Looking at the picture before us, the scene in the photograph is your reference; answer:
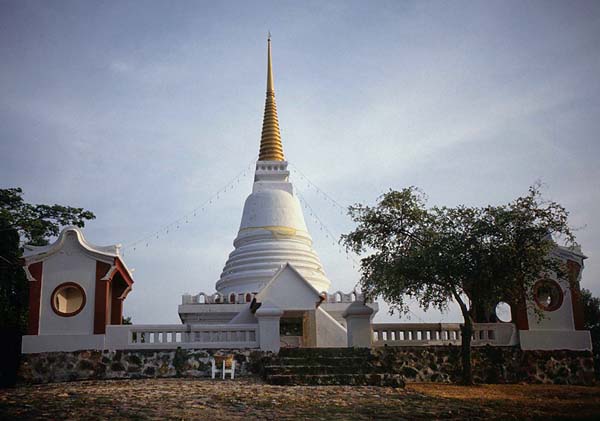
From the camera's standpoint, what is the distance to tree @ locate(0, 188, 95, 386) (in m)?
29.2

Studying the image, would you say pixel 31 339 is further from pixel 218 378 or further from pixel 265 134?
pixel 265 134

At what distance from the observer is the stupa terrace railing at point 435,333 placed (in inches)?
851

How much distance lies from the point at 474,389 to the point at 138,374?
10036 mm

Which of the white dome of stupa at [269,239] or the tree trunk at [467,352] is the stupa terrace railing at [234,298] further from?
the tree trunk at [467,352]

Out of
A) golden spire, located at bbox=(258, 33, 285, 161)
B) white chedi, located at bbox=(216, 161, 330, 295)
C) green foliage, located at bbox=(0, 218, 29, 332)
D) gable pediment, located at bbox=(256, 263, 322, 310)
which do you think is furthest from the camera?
golden spire, located at bbox=(258, 33, 285, 161)

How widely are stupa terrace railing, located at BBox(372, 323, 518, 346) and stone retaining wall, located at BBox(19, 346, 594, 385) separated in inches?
21.0

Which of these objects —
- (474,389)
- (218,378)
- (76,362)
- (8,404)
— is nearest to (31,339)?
(76,362)

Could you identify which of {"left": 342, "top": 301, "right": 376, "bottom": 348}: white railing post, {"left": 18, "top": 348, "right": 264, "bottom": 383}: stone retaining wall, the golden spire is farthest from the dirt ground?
the golden spire

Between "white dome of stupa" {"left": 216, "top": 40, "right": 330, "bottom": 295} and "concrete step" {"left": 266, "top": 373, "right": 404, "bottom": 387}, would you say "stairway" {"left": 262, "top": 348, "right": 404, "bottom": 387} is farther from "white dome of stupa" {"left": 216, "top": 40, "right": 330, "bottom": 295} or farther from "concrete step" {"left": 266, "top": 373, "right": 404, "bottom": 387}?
"white dome of stupa" {"left": 216, "top": 40, "right": 330, "bottom": 295}

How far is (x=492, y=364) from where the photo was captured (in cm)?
2112

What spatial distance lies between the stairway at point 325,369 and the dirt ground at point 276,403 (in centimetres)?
66

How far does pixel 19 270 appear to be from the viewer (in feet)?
98.8

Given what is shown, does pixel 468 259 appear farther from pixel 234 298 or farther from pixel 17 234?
pixel 17 234

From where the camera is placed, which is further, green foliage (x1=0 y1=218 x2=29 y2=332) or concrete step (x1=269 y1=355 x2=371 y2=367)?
green foliage (x1=0 y1=218 x2=29 y2=332)
